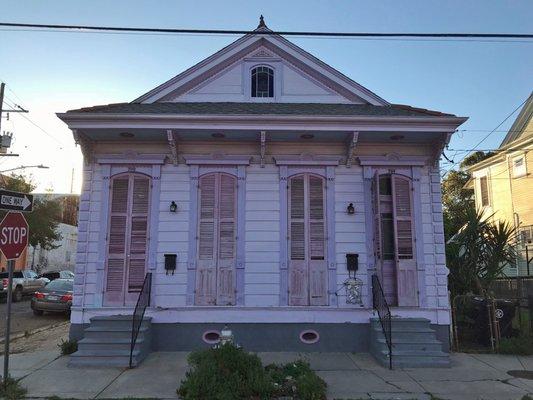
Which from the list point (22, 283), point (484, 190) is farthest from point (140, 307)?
point (484, 190)

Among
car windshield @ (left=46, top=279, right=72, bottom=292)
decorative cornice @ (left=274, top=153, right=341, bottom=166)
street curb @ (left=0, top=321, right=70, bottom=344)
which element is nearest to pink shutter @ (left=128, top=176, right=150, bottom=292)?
decorative cornice @ (left=274, top=153, right=341, bottom=166)

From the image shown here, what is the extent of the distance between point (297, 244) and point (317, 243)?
0.40 m

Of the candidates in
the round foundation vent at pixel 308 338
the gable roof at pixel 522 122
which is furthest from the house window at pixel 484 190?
the round foundation vent at pixel 308 338

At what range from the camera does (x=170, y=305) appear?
8633 mm

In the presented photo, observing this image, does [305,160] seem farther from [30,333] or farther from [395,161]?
[30,333]

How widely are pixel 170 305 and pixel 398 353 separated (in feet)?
13.9

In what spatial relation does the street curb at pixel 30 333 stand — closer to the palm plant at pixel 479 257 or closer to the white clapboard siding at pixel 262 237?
the white clapboard siding at pixel 262 237

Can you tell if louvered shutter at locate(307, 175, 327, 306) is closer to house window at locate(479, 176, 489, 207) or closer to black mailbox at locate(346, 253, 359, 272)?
black mailbox at locate(346, 253, 359, 272)

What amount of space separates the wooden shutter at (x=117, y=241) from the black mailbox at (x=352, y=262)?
4362 millimetres

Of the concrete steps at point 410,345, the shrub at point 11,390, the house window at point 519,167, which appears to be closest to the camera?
the shrub at point 11,390

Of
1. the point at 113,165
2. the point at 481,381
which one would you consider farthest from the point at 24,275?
the point at 481,381

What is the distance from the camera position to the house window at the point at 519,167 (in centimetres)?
2080

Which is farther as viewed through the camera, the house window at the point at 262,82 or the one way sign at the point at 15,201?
the house window at the point at 262,82

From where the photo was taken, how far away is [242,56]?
10.5m
